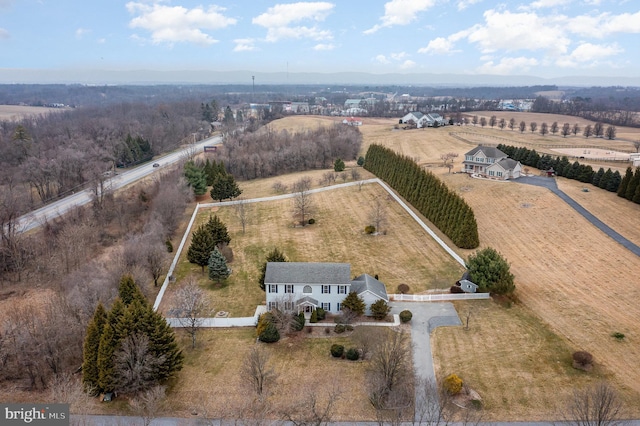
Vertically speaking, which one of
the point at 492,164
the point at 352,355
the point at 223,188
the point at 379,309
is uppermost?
the point at 492,164

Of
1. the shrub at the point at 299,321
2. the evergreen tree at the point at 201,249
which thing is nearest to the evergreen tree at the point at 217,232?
the evergreen tree at the point at 201,249

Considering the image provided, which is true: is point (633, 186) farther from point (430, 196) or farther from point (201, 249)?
point (201, 249)

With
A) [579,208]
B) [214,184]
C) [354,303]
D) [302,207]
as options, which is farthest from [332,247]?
[579,208]

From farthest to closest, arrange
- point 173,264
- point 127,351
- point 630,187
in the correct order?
1. point 630,187
2. point 173,264
3. point 127,351

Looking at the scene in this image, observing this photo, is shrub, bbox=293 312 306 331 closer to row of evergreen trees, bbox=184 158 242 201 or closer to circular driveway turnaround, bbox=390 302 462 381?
circular driveway turnaround, bbox=390 302 462 381

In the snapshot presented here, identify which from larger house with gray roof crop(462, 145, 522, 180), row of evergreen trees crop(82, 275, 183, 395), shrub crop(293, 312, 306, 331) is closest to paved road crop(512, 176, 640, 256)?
larger house with gray roof crop(462, 145, 522, 180)

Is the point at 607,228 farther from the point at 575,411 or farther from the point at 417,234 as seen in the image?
the point at 575,411
